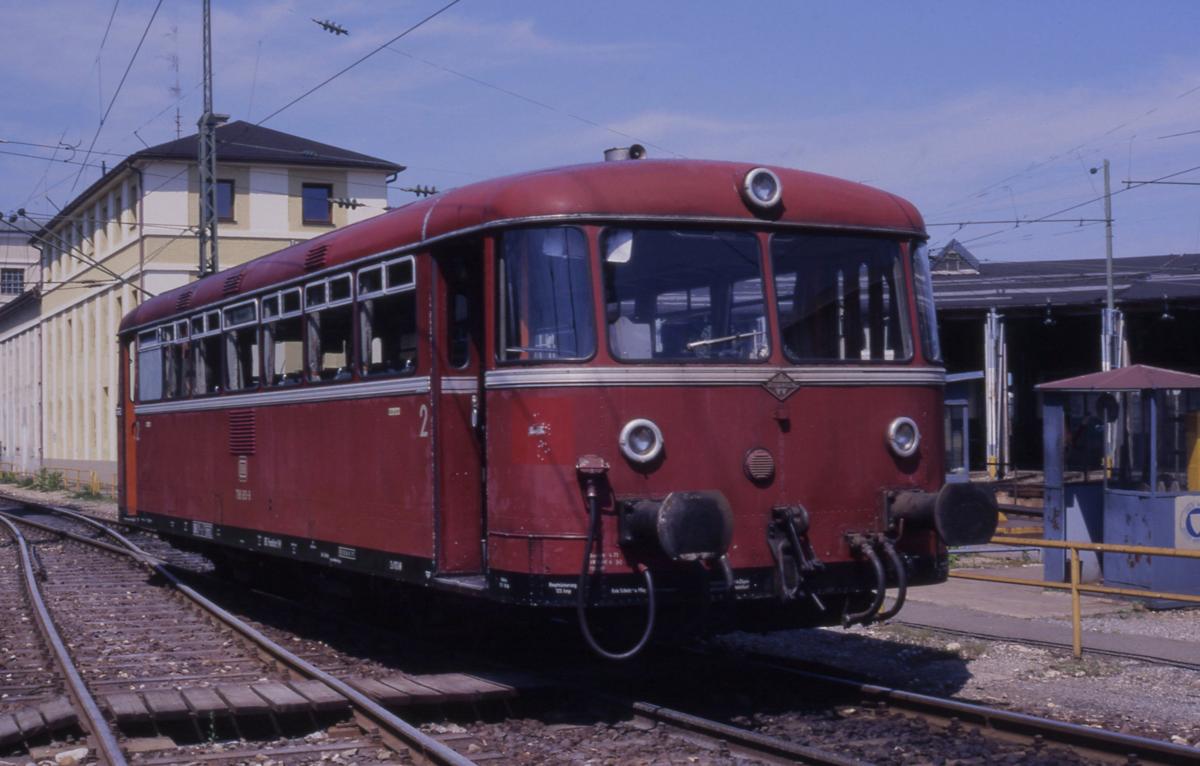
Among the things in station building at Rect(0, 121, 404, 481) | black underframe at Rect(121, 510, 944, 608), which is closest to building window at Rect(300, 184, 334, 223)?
station building at Rect(0, 121, 404, 481)

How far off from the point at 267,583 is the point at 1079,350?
34598 mm

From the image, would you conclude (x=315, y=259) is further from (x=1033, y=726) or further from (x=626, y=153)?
(x=1033, y=726)

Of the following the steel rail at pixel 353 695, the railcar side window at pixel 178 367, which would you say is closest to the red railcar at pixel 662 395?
the steel rail at pixel 353 695

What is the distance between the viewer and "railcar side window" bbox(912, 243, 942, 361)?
29.8 ft

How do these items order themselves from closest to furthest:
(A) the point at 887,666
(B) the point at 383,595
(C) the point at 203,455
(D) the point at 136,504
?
(A) the point at 887,666
(B) the point at 383,595
(C) the point at 203,455
(D) the point at 136,504

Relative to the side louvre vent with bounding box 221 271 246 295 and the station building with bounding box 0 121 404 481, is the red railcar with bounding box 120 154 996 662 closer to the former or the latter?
the side louvre vent with bounding box 221 271 246 295

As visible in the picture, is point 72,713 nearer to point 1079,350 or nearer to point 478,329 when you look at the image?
point 478,329

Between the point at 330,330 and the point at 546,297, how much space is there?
2804mm

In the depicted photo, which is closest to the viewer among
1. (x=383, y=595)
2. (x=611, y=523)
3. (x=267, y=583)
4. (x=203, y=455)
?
(x=611, y=523)

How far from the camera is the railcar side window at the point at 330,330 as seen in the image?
33.7 feet

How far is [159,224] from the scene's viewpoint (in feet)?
155

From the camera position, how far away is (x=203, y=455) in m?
13.8

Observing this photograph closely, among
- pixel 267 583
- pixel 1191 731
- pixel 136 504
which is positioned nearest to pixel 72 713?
pixel 1191 731

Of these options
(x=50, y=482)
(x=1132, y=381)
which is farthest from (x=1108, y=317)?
(x=50, y=482)
